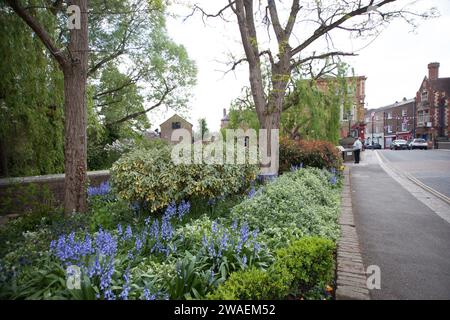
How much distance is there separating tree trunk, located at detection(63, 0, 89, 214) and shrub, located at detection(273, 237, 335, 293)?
418 centimetres

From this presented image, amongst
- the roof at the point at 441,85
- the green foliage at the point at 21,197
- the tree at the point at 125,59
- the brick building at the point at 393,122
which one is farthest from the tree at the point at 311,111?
the brick building at the point at 393,122

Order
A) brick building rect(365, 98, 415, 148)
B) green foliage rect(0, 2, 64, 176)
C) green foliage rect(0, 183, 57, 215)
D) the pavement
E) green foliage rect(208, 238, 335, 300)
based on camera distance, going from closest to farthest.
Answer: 1. green foliage rect(208, 238, 335, 300)
2. the pavement
3. green foliage rect(0, 183, 57, 215)
4. green foliage rect(0, 2, 64, 176)
5. brick building rect(365, 98, 415, 148)

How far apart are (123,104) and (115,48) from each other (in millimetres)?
3952

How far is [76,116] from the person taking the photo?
215 inches

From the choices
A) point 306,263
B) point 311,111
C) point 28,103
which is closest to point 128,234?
point 306,263

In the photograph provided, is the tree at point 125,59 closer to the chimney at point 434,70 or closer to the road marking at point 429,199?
the road marking at point 429,199

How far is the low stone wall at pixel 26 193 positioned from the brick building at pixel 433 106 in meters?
56.3

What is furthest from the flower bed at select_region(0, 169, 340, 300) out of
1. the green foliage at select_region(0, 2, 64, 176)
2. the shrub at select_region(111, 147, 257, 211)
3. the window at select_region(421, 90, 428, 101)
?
the window at select_region(421, 90, 428, 101)

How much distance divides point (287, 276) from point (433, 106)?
205 ft

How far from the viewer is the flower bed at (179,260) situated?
2656 mm

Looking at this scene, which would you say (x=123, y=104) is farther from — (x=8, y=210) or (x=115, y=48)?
(x=8, y=210)

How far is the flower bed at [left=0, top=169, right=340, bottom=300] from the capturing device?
8.71 feet

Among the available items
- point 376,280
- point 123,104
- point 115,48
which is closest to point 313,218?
point 376,280

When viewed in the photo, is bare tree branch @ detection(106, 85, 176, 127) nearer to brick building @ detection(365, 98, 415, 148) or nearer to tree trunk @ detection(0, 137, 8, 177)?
tree trunk @ detection(0, 137, 8, 177)
